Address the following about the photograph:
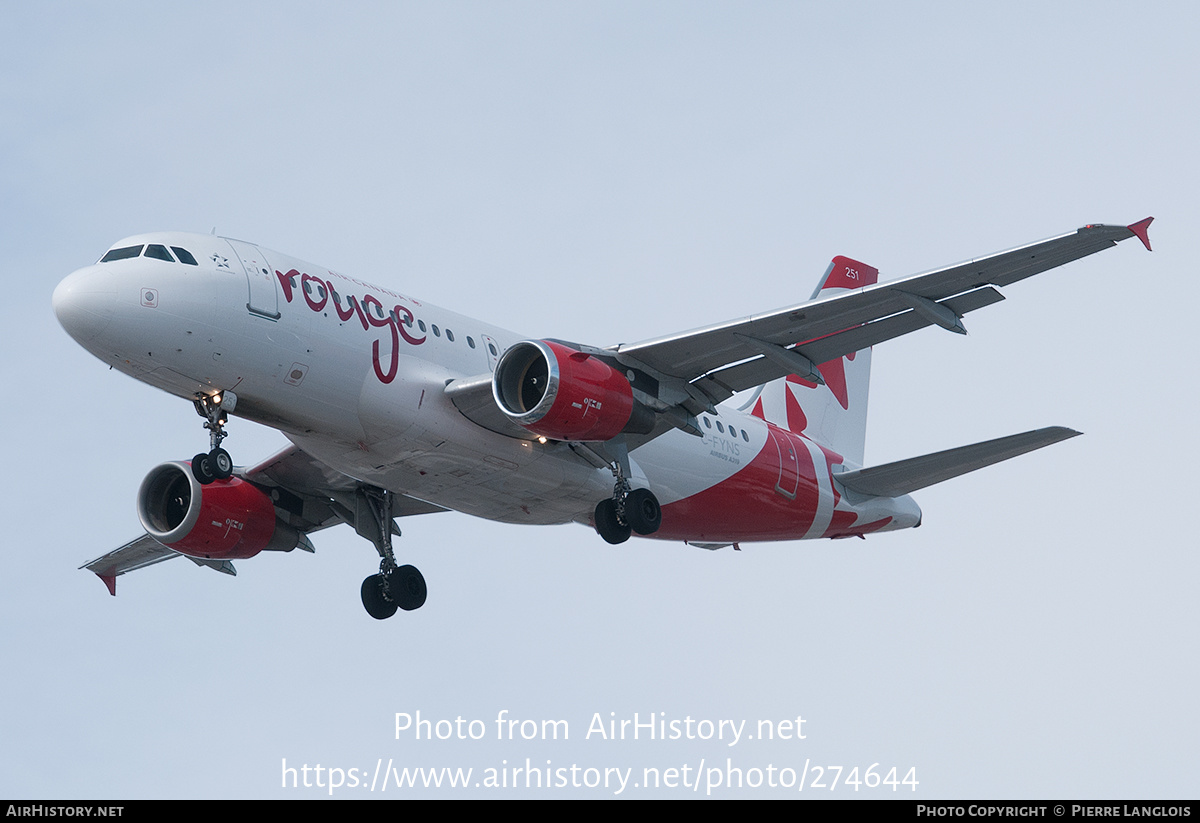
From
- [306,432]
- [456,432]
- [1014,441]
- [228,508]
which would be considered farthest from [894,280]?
[228,508]

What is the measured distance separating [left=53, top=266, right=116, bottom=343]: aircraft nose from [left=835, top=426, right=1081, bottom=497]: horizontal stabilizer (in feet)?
55.2

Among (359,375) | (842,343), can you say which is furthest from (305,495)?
(842,343)

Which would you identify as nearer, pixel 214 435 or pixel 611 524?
pixel 214 435

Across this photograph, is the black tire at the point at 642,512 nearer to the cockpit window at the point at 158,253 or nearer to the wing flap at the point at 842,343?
the wing flap at the point at 842,343

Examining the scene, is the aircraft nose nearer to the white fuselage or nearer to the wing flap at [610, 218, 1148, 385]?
the white fuselage

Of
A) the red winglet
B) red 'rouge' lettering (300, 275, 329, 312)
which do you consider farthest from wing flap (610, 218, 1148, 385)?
red 'rouge' lettering (300, 275, 329, 312)

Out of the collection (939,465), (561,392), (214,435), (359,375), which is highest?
(939,465)

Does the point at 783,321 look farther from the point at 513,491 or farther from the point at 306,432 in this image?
the point at 306,432

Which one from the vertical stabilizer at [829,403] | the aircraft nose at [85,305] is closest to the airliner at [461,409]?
the aircraft nose at [85,305]

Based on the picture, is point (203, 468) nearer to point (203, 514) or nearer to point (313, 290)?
point (313, 290)

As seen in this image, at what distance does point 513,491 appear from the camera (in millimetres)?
29125

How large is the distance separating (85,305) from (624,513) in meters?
10.8

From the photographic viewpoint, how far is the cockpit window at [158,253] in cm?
2461

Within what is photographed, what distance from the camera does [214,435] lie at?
993 inches
